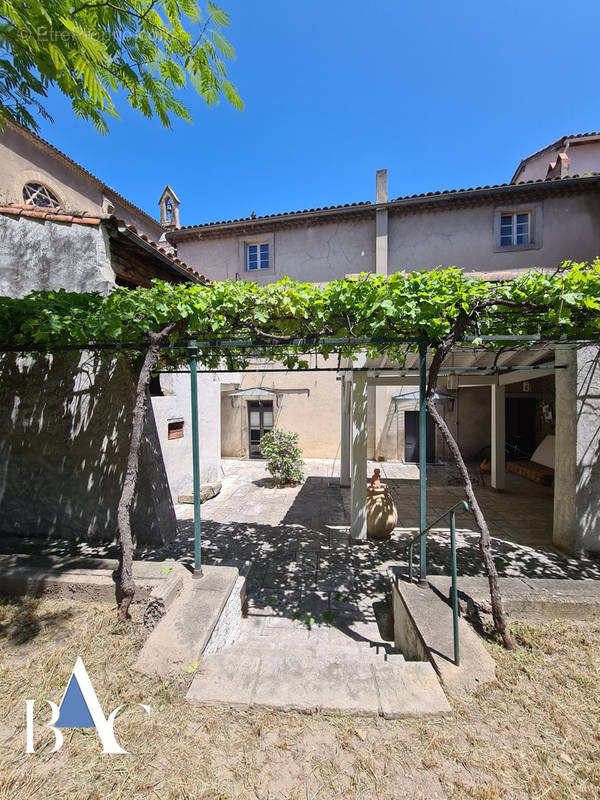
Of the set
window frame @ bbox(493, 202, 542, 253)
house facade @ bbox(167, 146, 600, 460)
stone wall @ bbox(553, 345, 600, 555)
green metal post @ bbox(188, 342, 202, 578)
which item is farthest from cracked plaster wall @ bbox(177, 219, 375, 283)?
green metal post @ bbox(188, 342, 202, 578)

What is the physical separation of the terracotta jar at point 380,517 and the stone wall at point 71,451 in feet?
11.1

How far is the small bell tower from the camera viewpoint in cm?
1509

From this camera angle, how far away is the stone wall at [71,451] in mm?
5062

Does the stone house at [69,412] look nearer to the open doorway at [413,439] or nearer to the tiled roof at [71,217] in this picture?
the tiled roof at [71,217]

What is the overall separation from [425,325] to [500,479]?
23.3 ft

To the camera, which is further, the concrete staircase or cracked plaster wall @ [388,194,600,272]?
cracked plaster wall @ [388,194,600,272]

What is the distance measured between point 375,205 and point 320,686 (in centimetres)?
1236

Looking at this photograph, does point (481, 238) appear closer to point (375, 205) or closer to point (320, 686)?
point (375, 205)

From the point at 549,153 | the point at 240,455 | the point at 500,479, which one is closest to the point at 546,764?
the point at 500,479

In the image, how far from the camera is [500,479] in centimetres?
849

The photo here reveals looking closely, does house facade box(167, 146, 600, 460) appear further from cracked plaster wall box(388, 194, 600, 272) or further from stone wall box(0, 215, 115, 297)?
stone wall box(0, 215, 115, 297)

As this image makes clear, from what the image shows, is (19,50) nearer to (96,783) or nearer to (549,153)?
(96,783)

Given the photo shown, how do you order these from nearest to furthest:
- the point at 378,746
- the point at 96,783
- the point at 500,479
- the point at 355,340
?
the point at 96,783 → the point at 378,746 → the point at 355,340 → the point at 500,479

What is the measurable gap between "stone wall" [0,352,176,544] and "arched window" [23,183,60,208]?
8275mm
